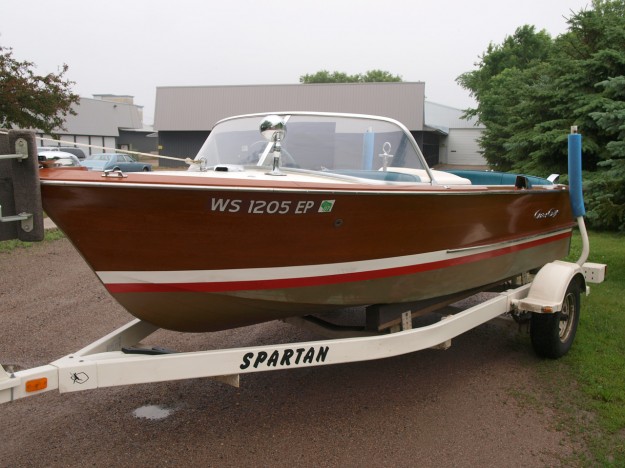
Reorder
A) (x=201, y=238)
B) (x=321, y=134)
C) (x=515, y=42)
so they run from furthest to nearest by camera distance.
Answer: (x=515, y=42) → (x=321, y=134) → (x=201, y=238)

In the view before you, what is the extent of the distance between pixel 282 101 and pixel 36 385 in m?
34.5

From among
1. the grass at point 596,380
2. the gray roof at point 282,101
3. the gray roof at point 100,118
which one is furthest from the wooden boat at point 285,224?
the gray roof at point 100,118

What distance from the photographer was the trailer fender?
15.3 ft

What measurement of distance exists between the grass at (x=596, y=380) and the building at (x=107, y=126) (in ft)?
133

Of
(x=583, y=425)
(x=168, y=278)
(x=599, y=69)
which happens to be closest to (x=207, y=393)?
(x=168, y=278)

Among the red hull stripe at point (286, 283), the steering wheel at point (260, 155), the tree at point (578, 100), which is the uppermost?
the tree at point (578, 100)

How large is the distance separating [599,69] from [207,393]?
10923 millimetres

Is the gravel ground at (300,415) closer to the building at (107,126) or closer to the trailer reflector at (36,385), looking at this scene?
the trailer reflector at (36,385)

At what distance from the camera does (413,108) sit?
33156 mm

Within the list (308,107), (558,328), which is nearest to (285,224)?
(558,328)

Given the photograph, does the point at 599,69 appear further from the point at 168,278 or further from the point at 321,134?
the point at 168,278

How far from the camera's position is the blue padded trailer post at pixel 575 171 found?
5.33m

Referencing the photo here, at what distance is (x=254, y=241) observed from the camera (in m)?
3.22

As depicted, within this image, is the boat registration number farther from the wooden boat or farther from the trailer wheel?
the trailer wheel
